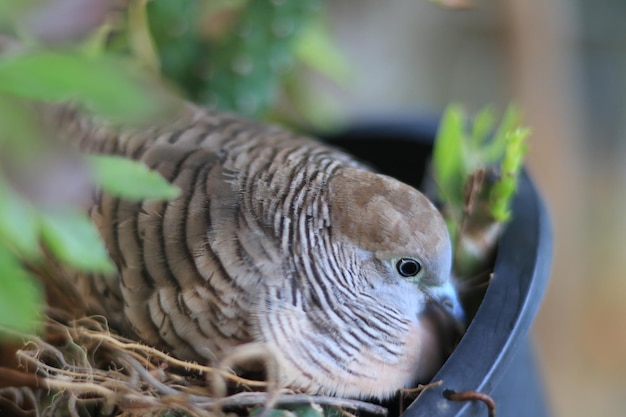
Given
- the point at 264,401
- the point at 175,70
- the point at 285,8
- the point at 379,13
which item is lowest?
the point at 264,401

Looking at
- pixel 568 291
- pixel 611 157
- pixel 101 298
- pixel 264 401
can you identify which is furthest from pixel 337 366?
pixel 611 157

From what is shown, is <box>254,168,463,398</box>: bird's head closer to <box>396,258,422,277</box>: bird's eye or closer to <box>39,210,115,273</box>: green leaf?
<box>396,258,422,277</box>: bird's eye

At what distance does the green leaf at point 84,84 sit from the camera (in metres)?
0.39

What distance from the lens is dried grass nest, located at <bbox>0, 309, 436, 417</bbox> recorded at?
1.63 ft

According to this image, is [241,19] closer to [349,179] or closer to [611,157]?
[349,179]

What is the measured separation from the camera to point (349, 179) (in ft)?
1.87

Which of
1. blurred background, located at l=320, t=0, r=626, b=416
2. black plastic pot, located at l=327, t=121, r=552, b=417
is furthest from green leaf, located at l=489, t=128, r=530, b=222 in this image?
blurred background, located at l=320, t=0, r=626, b=416

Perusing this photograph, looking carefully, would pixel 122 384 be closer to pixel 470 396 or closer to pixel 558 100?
pixel 470 396

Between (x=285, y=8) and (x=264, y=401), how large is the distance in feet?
1.61

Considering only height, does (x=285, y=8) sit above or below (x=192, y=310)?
above

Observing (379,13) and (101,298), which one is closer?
(101,298)

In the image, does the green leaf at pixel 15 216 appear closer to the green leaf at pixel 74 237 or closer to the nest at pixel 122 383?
the green leaf at pixel 74 237

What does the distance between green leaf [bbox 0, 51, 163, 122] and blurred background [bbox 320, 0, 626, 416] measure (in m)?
1.16

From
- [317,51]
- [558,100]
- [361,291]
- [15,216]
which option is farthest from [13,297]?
[558,100]
